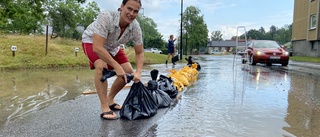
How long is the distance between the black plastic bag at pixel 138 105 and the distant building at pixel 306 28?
107ft

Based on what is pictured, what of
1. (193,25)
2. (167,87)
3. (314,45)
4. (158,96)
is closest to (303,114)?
(158,96)

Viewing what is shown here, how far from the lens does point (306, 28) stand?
115ft

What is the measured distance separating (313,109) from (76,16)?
1633 inches

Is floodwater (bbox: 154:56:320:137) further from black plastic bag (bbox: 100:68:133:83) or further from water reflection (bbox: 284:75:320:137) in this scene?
black plastic bag (bbox: 100:68:133:83)

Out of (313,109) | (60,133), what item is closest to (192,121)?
(60,133)

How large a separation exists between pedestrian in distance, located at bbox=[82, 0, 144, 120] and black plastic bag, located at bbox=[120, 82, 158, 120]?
0.13 meters

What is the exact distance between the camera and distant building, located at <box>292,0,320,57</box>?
104 feet

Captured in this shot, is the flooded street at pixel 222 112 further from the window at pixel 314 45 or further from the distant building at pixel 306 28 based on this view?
the window at pixel 314 45

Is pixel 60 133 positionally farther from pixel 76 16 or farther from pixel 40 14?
pixel 76 16

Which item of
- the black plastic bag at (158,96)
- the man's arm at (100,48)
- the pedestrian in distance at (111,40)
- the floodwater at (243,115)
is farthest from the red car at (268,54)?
the man's arm at (100,48)

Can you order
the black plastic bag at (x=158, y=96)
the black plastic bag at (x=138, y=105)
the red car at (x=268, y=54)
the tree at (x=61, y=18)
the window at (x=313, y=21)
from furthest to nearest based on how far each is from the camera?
the tree at (x=61, y=18)
the window at (x=313, y=21)
the red car at (x=268, y=54)
the black plastic bag at (x=158, y=96)
the black plastic bag at (x=138, y=105)

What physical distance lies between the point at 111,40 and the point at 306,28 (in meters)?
37.1

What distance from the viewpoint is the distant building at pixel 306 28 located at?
31719mm

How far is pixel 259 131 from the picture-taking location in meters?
3.05
